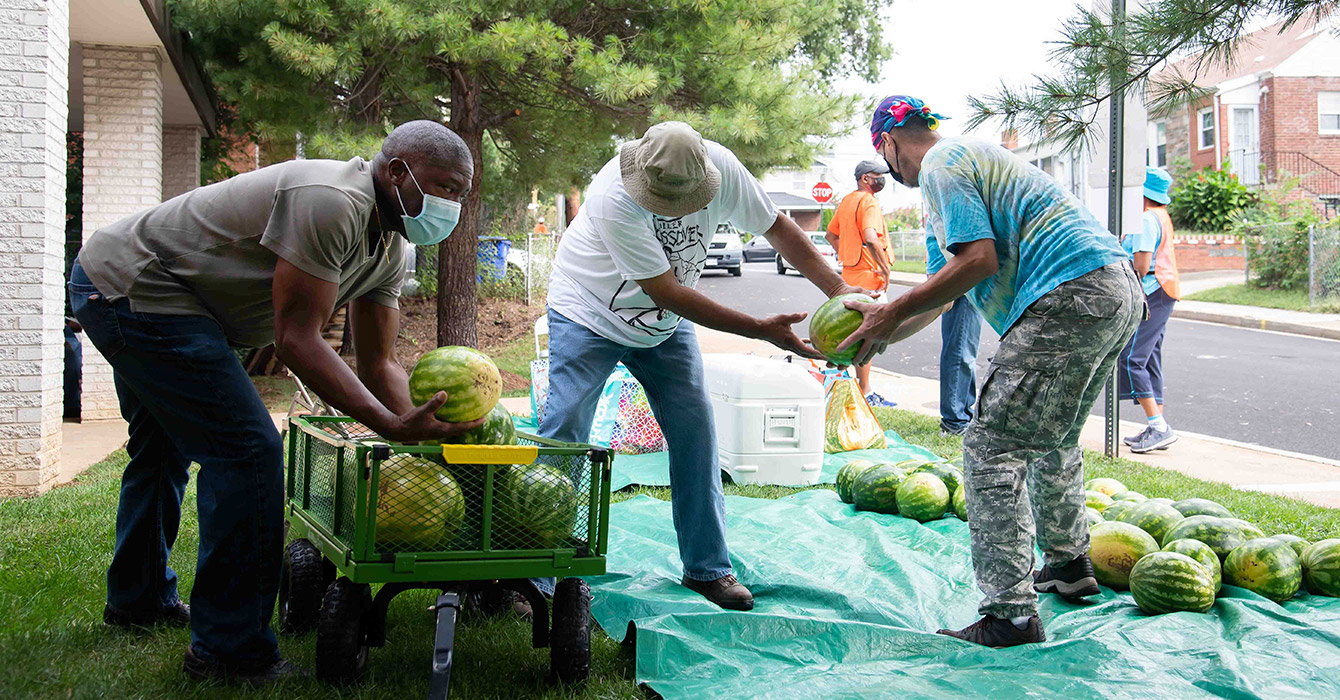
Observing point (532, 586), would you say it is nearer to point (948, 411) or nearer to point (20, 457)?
point (20, 457)

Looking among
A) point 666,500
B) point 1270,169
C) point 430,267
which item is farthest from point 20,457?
point 1270,169

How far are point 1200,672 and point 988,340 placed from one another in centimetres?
1438

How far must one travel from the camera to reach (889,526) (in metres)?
5.22

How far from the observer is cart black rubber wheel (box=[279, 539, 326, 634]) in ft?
11.7

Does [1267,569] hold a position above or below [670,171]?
below

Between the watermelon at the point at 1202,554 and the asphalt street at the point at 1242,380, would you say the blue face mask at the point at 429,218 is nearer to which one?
the watermelon at the point at 1202,554

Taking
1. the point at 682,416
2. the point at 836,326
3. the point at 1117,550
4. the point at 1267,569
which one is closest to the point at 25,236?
the point at 682,416

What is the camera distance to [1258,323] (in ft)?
60.4

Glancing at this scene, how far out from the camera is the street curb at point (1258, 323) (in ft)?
55.4

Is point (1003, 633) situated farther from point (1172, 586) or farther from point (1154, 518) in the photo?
point (1154, 518)

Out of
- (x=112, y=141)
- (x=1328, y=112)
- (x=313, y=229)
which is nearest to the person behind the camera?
(x=313, y=229)

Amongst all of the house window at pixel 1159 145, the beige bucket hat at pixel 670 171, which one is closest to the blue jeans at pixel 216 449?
the beige bucket hat at pixel 670 171

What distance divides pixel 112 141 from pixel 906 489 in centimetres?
827

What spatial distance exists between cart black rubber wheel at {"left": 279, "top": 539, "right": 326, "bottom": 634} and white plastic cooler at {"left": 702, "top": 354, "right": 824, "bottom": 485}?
10.9ft
